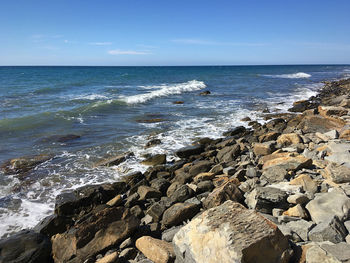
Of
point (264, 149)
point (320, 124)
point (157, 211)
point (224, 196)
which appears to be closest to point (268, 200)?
point (224, 196)

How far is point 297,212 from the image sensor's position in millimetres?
4441

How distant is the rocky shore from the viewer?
3262 mm

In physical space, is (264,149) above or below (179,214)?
above

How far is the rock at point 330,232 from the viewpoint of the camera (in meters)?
3.71

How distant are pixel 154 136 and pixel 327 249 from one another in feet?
33.3

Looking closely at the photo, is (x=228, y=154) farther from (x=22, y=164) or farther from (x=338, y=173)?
(x=22, y=164)

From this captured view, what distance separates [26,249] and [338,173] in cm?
598

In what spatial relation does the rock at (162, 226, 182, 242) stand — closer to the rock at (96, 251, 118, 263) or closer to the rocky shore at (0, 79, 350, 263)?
the rocky shore at (0, 79, 350, 263)

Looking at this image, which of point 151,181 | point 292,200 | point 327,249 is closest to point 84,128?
point 151,181

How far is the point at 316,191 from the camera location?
518 cm

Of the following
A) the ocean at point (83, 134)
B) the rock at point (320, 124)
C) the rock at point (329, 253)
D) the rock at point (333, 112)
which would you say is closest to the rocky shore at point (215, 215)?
the rock at point (329, 253)

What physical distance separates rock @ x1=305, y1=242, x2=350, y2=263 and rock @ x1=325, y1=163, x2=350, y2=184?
2.33 m

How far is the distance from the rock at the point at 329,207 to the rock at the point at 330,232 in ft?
0.46

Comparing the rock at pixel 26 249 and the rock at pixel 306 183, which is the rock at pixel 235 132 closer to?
the rock at pixel 306 183
